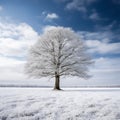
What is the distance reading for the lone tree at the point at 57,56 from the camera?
88.8 feet

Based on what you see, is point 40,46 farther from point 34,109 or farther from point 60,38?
point 34,109

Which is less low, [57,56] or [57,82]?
[57,56]

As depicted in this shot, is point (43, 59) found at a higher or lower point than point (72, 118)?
higher

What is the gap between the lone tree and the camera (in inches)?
1065

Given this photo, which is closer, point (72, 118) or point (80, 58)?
point (72, 118)

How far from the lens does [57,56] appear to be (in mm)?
28000

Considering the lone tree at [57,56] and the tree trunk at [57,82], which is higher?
the lone tree at [57,56]

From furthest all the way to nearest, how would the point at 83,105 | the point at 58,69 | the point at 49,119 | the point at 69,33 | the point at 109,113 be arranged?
the point at 69,33, the point at 58,69, the point at 83,105, the point at 109,113, the point at 49,119

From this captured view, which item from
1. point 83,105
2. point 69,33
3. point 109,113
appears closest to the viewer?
point 109,113

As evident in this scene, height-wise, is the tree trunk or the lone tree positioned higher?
the lone tree

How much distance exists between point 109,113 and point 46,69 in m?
18.2

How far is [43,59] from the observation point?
2697 centimetres

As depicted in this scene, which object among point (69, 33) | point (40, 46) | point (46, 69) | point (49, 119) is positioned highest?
point (69, 33)

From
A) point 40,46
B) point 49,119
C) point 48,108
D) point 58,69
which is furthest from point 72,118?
point 40,46
